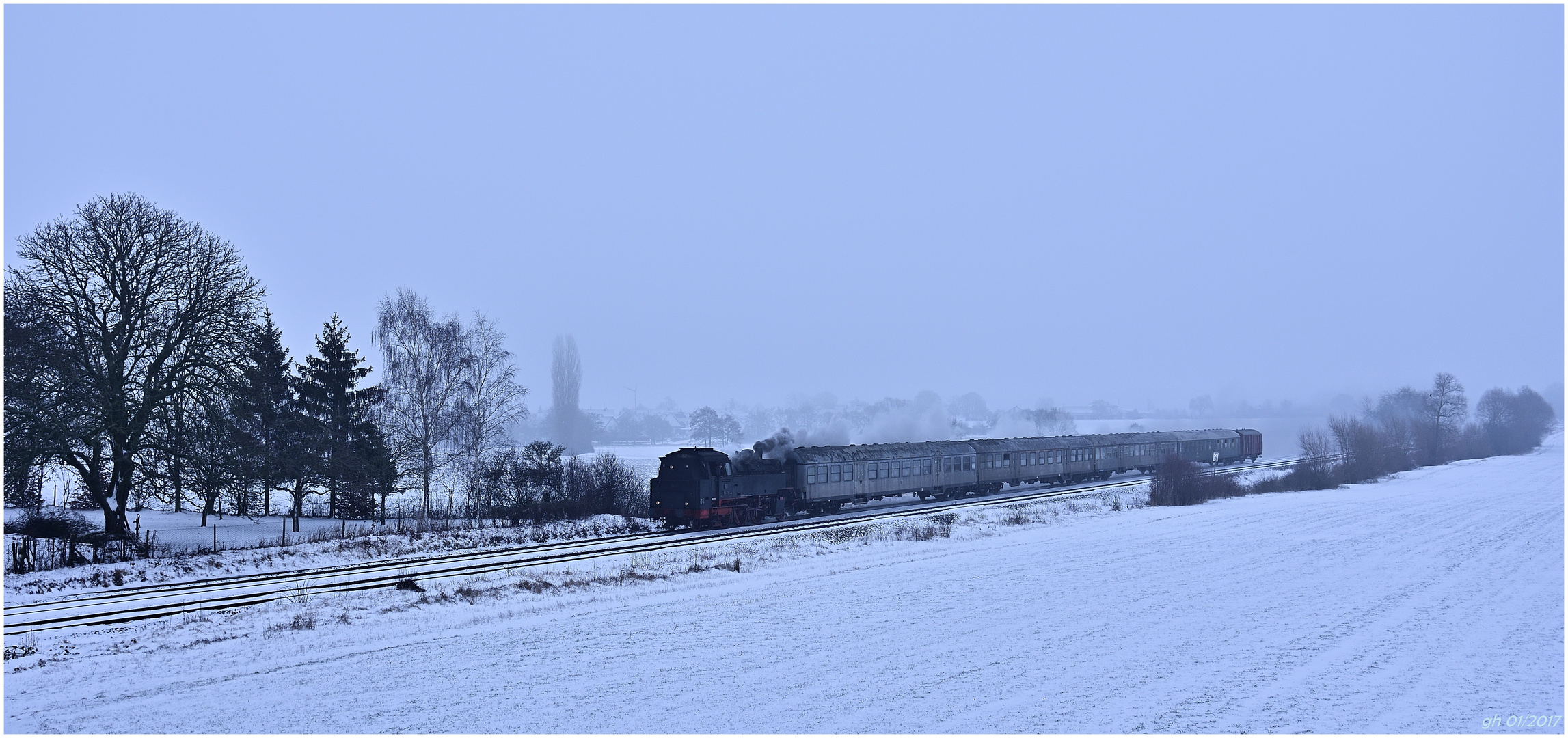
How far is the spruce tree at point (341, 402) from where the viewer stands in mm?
36844

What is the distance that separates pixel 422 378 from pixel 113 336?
50.2 feet

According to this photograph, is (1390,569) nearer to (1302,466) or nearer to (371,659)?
(371,659)

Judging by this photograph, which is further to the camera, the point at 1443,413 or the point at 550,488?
the point at 1443,413

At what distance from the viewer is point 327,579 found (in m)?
22.1

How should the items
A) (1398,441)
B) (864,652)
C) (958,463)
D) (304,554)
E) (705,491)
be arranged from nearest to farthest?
(864,652) < (304,554) < (705,491) < (958,463) < (1398,441)

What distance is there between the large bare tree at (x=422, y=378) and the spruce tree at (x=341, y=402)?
1563 millimetres

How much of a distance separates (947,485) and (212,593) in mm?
33363

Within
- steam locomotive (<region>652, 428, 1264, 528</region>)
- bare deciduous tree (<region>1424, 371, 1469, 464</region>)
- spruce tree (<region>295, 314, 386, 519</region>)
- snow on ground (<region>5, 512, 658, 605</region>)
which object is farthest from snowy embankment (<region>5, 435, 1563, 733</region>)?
bare deciduous tree (<region>1424, 371, 1469, 464</region>)

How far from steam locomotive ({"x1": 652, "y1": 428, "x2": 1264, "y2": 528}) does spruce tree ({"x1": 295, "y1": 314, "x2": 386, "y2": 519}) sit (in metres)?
12.6

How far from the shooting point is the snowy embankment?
37.8 ft

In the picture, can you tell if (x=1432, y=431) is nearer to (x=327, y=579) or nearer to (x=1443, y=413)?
(x=1443, y=413)

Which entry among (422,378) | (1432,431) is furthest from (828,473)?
(1432,431)

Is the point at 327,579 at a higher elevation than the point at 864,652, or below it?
higher

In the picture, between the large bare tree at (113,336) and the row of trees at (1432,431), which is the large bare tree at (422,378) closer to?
Answer: the large bare tree at (113,336)
